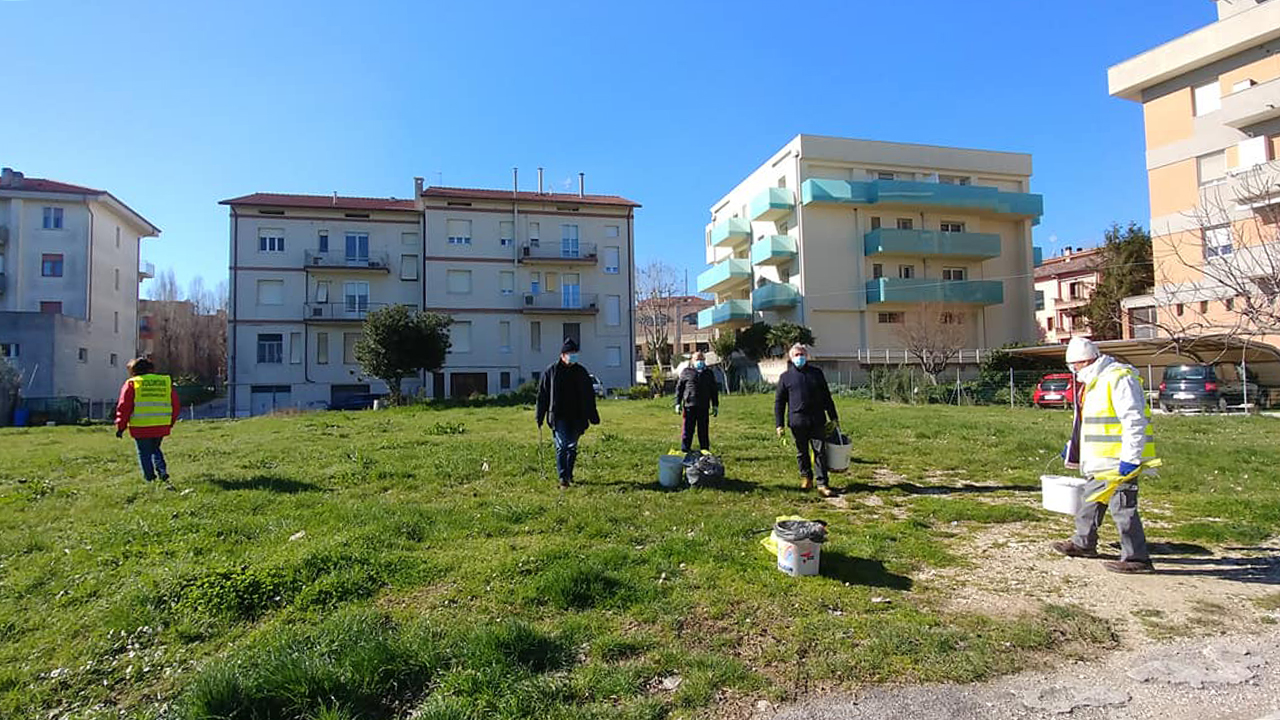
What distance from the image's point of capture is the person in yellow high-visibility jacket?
527 cm

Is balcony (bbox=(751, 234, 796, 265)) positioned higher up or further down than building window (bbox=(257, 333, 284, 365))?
higher up

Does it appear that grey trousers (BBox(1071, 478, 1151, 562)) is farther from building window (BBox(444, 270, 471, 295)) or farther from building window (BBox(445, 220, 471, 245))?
building window (BBox(445, 220, 471, 245))

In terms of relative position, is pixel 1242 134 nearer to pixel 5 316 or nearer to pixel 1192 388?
pixel 1192 388

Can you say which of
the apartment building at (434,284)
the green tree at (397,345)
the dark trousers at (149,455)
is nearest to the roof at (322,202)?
the apartment building at (434,284)

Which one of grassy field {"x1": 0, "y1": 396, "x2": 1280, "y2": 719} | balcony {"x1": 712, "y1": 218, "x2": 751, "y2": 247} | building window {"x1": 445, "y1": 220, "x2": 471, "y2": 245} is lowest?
grassy field {"x1": 0, "y1": 396, "x2": 1280, "y2": 719}

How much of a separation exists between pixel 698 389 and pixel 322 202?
40.9 metres

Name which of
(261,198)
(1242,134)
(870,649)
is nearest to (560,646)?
(870,649)

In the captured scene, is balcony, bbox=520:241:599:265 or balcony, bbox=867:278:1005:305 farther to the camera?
balcony, bbox=520:241:599:265

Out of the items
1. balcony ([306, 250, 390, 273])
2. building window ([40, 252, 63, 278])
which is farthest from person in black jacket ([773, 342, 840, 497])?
building window ([40, 252, 63, 278])

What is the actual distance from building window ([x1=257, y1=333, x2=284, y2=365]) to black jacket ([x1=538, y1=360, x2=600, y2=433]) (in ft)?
126

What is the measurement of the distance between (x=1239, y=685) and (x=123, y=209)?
56.6 metres

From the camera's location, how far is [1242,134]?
95.6 feet

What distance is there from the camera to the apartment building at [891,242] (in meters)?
42.1

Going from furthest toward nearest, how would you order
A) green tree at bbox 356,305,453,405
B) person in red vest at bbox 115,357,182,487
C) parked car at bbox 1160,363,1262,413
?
1. green tree at bbox 356,305,453,405
2. parked car at bbox 1160,363,1262,413
3. person in red vest at bbox 115,357,182,487
